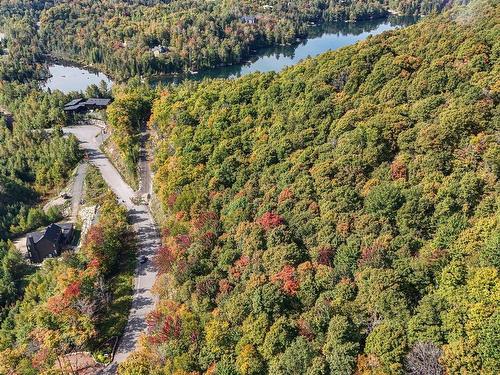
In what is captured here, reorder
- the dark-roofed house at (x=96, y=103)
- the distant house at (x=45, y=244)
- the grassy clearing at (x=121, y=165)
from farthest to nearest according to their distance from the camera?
the dark-roofed house at (x=96, y=103) → the grassy clearing at (x=121, y=165) → the distant house at (x=45, y=244)

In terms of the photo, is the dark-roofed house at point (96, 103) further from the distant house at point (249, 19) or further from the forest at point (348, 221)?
the distant house at point (249, 19)

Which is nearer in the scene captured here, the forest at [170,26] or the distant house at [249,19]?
the forest at [170,26]

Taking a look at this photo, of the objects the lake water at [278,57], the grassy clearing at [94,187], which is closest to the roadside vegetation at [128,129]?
the grassy clearing at [94,187]

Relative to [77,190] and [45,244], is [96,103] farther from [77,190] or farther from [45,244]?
[45,244]

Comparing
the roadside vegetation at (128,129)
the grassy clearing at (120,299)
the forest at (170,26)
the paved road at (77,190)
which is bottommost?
the grassy clearing at (120,299)

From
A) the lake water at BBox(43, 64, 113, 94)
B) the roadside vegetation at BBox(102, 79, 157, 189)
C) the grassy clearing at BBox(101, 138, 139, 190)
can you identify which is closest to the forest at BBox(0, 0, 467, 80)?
the lake water at BBox(43, 64, 113, 94)

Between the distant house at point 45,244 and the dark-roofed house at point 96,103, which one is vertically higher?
the dark-roofed house at point 96,103

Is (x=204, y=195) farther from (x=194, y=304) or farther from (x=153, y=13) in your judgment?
(x=153, y=13)
